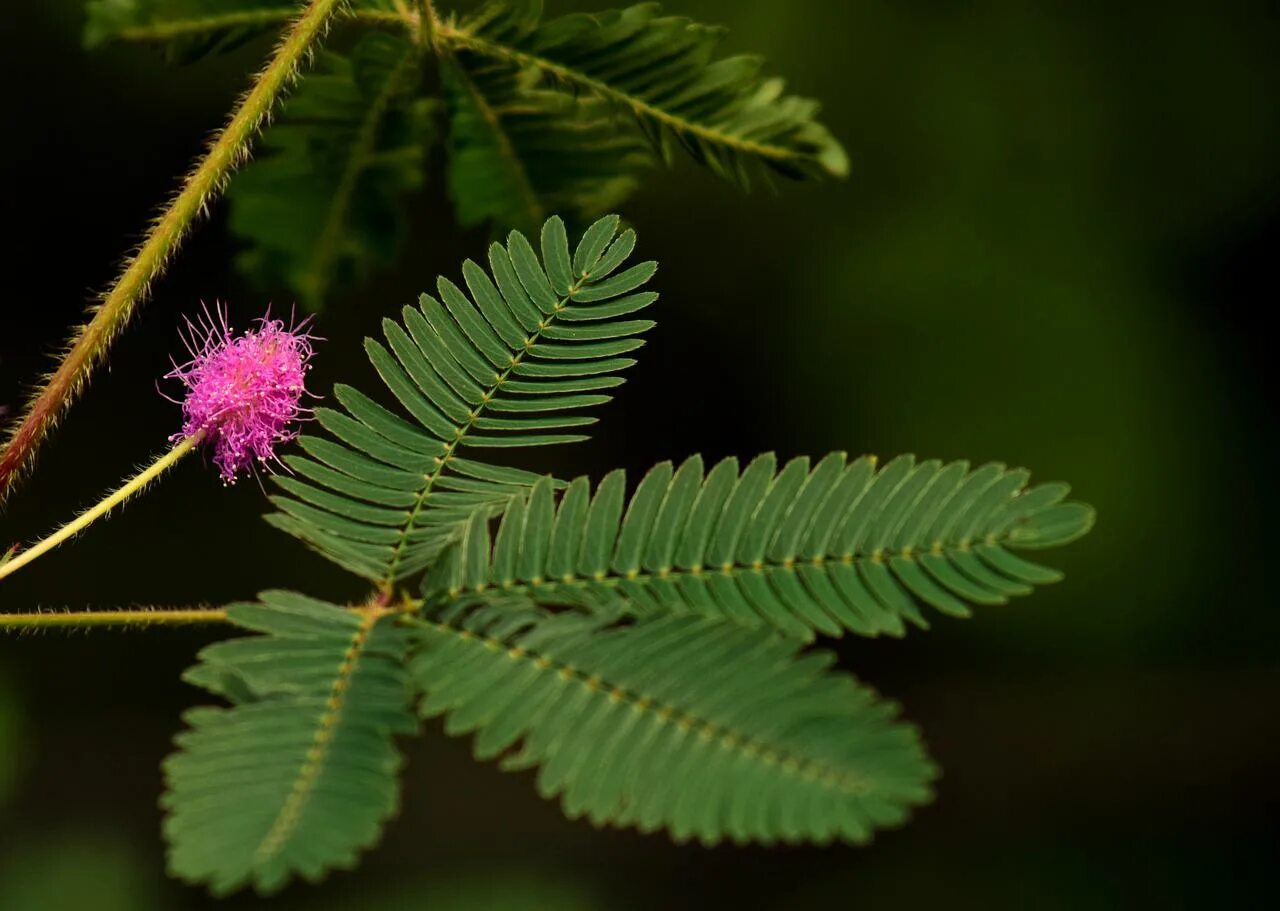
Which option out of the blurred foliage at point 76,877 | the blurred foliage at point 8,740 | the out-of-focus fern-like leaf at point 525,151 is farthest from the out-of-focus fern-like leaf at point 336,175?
the blurred foliage at point 76,877

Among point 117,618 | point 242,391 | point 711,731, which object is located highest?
point 242,391

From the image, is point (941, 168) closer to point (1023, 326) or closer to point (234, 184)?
point (1023, 326)

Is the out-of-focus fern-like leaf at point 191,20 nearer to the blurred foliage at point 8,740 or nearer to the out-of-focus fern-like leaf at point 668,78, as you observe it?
the out-of-focus fern-like leaf at point 668,78

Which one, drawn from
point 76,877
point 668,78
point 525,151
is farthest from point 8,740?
point 668,78

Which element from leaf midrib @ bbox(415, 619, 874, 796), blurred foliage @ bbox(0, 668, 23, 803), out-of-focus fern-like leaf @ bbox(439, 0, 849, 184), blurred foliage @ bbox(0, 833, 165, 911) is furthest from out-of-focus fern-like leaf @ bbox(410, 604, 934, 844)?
blurred foliage @ bbox(0, 833, 165, 911)

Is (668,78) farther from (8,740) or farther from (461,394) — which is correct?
(8,740)

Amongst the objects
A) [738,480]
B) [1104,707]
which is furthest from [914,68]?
[738,480]

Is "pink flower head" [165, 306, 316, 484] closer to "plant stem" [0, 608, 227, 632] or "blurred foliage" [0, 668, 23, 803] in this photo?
"plant stem" [0, 608, 227, 632]
